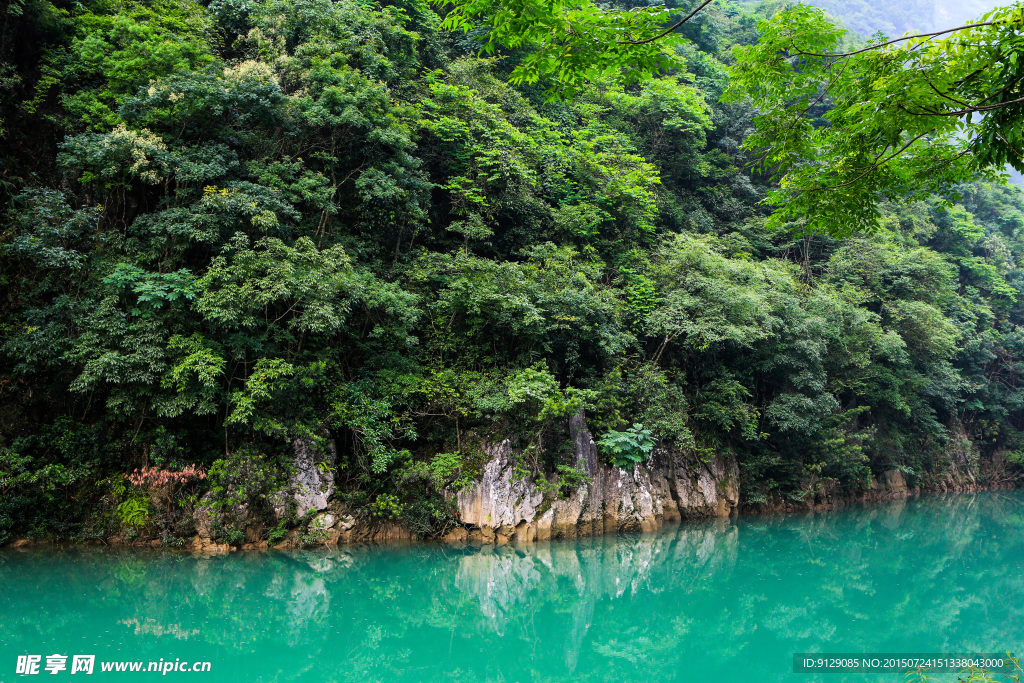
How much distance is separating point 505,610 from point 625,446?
4.79 m

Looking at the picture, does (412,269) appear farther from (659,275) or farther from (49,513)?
(49,513)

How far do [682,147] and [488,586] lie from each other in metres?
13.2

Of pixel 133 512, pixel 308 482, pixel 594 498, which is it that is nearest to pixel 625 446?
pixel 594 498

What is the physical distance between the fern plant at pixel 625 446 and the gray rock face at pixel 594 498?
0.79ft

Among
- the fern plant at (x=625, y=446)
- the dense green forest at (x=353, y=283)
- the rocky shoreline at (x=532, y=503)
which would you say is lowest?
the rocky shoreline at (x=532, y=503)

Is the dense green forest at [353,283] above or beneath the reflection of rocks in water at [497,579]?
above

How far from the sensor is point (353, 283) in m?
9.28

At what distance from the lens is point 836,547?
12.0 m

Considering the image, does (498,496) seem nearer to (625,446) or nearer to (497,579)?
(497,579)

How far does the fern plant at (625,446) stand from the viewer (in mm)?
11172

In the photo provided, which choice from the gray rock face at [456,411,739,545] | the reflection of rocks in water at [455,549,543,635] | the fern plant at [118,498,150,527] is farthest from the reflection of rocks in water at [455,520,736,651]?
the fern plant at [118,498,150,527]

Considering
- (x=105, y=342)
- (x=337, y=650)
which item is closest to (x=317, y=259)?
(x=105, y=342)

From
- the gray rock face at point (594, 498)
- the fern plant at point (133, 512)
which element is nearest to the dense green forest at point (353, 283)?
the fern plant at point (133, 512)

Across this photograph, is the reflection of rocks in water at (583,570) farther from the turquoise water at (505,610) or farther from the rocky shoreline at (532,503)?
the rocky shoreline at (532,503)
